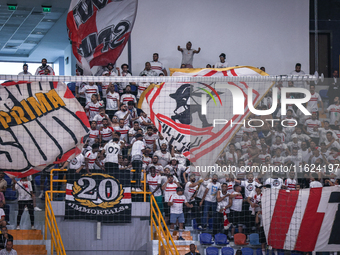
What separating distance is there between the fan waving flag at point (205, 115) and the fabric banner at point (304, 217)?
1922 mm

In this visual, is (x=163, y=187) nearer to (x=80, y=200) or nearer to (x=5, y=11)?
(x=80, y=200)

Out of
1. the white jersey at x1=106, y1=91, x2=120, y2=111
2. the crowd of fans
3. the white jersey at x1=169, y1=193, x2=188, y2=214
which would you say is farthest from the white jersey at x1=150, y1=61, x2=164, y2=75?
the white jersey at x1=169, y1=193, x2=188, y2=214

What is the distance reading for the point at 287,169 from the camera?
24.3 feet

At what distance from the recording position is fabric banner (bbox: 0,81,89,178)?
23.2 ft

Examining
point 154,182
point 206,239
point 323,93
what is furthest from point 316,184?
point 154,182

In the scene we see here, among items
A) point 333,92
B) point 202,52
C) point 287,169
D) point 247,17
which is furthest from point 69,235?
point 247,17

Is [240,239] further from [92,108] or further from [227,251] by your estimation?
[92,108]

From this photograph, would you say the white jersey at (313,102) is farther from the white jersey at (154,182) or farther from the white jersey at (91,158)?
the white jersey at (91,158)

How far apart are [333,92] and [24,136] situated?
212 inches

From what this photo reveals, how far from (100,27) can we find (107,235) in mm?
5297

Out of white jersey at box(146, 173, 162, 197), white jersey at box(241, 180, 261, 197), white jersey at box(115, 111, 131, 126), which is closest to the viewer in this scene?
white jersey at box(241, 180, 261, 197)

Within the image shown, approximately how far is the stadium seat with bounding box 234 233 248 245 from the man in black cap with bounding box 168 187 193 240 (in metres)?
1.36

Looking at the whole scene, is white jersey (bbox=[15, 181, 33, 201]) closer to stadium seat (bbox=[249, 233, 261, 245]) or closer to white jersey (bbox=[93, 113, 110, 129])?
white jersey (bbox=[93, 113, 110, 129])

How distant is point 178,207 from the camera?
11836mm
